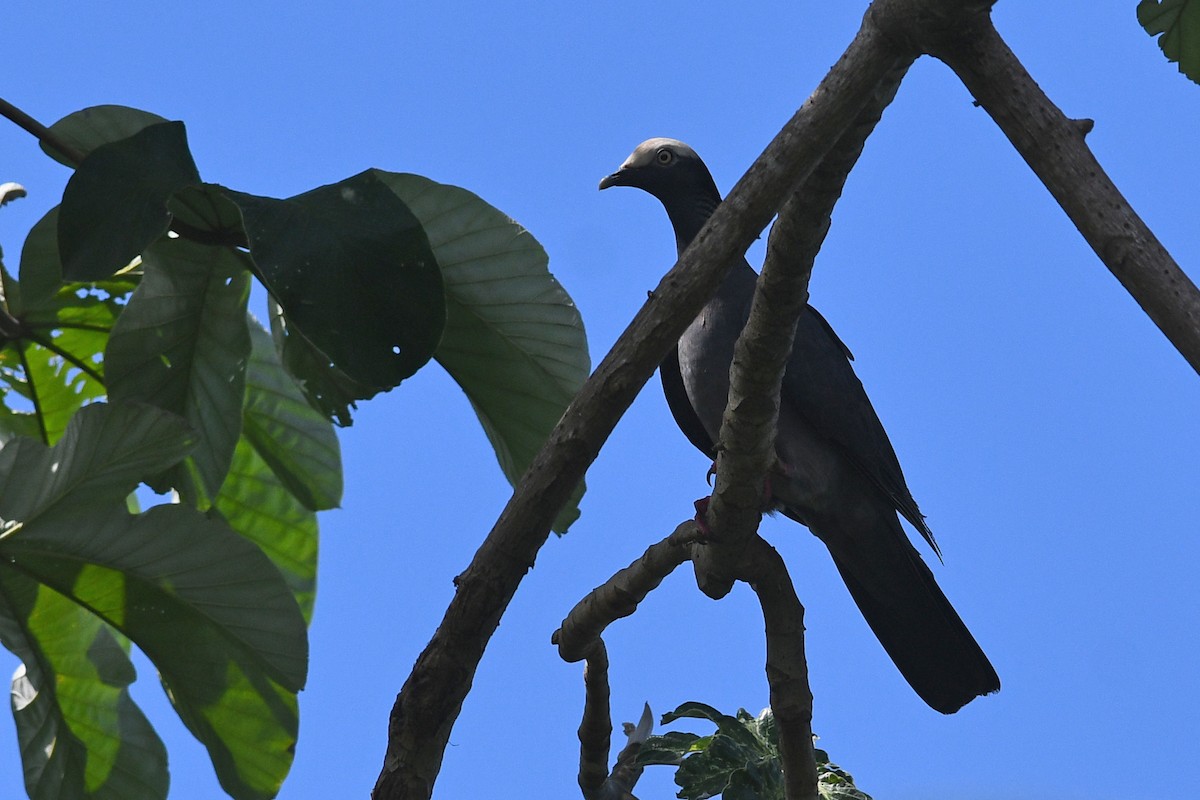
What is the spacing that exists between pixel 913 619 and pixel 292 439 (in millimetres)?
1666

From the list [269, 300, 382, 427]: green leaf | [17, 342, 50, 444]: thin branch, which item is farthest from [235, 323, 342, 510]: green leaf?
[17, 342, 50, 444]: thin branch

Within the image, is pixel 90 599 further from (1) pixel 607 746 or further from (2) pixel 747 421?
(2) pixel 747 421

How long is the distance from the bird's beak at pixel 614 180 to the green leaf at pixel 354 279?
166cm

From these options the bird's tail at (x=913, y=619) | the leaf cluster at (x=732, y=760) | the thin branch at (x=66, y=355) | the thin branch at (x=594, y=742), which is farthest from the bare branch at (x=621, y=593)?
the thin branch at (x=66, y=355)

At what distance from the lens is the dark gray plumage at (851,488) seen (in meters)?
3.10

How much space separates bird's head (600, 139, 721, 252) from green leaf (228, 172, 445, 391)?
162cm

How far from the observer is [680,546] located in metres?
2.39

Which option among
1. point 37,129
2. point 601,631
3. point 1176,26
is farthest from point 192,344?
point 1176,26

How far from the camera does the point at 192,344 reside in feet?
9.04

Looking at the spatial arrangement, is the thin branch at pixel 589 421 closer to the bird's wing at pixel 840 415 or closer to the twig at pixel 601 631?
the twig at pixel 601 631

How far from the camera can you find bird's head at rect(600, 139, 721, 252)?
3621mm

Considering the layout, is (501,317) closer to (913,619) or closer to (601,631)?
(601,631)

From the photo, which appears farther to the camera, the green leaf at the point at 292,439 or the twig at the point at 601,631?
the green leaf at the point at 292,439

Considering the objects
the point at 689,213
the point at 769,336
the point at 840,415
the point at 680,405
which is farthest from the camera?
the point at 689,213
